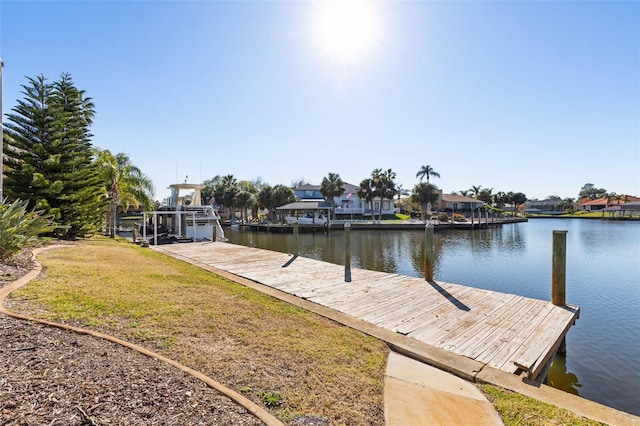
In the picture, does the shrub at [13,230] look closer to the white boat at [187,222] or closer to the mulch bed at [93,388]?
the mulch bed at [93,388]

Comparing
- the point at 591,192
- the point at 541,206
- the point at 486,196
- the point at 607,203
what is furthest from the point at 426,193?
the point at 591,192

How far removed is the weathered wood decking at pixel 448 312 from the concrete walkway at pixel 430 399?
76 centimetres

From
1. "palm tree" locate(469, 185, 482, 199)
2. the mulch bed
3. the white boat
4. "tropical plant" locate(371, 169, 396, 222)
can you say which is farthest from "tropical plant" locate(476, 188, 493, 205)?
the mulch bed

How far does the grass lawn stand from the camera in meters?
2.86

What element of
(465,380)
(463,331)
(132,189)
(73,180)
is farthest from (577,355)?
(132,189)

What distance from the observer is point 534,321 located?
215 inches

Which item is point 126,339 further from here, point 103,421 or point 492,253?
point 492,253

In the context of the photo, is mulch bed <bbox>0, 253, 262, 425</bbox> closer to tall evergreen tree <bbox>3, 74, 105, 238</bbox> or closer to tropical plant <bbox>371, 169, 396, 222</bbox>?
tall evergreen tree <bbox>3, 74, 105, 238</bbox>

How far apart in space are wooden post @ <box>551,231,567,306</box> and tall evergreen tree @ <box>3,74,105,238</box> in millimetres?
14204

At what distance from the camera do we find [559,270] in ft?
21.0

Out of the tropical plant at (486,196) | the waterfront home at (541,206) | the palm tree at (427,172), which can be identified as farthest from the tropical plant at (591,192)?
the palm tree at (427,172)

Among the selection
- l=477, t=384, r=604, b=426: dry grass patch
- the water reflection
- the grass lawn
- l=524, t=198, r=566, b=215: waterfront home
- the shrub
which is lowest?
the water reflection

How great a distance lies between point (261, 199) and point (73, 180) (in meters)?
36.3

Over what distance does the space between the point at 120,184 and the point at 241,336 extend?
20.2 meters
